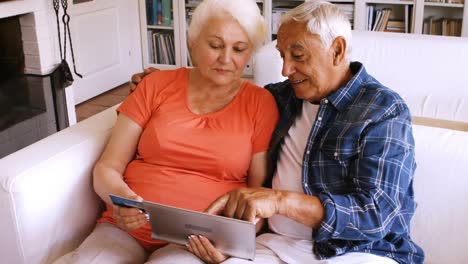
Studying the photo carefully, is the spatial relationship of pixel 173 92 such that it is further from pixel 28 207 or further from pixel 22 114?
pixel 22 114

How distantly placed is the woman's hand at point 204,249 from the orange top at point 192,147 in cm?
19

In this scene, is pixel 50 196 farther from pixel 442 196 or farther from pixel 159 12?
pixel 159 12

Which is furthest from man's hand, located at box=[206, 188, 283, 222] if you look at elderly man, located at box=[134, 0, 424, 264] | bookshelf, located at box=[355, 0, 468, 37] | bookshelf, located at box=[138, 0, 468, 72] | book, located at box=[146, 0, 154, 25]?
book, located at box=[146, 0, 154, 25]

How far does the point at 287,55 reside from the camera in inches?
57.0

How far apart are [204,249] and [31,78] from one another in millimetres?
2561

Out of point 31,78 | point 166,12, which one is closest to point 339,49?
point 31,78

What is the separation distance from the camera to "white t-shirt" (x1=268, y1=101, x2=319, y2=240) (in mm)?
1469

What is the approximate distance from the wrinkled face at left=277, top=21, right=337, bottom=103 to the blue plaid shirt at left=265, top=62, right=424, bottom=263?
0.16 ft

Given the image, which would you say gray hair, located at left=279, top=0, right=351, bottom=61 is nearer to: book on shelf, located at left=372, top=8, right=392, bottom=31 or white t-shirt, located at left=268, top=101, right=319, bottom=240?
white t-shirt, located at left=268, top=101, right=319, bottom=240

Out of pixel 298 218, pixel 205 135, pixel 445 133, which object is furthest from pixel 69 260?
pixel 445 133

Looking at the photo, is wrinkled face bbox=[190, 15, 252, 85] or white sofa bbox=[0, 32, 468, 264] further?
wrinkled face bbox=[190, 15, 252, 85]

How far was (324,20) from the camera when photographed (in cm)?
138

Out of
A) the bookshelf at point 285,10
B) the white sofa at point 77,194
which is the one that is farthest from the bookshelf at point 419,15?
the white sofa at point 77,194

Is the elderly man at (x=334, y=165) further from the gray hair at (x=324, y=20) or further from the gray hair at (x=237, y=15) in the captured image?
the gray hair at (x=237, y=15)
